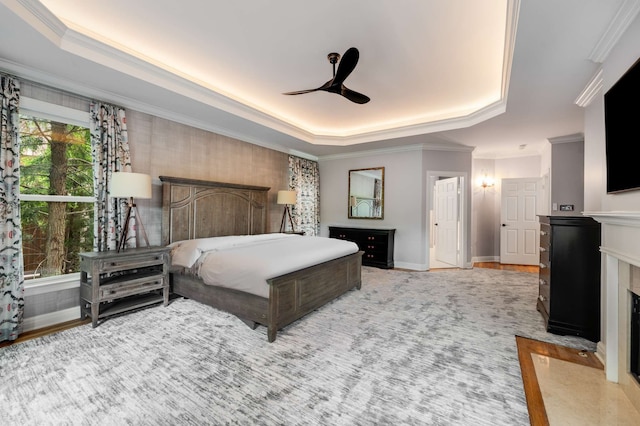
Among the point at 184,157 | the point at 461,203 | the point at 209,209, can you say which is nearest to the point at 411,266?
the point at 461,203

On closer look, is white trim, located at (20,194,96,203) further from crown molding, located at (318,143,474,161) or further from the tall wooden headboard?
crown molding, located at (318,143,474,161)

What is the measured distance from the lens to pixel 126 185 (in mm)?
3002

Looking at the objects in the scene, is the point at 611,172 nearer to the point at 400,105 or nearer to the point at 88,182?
the point at 400,105

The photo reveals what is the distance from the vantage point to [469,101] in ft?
13.5

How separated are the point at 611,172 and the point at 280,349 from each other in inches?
115

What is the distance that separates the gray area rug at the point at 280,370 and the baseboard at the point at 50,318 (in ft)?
1.41

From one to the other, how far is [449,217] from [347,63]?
491 centimetres

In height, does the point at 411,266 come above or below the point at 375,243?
below

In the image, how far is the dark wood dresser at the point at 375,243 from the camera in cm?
571

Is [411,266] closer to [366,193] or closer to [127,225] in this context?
[366,193]

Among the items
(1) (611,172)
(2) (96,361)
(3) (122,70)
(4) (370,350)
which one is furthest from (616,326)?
(3) (122,70)

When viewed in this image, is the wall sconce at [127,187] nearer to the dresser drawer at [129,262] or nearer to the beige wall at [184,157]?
the dresser drawer at [129,262]

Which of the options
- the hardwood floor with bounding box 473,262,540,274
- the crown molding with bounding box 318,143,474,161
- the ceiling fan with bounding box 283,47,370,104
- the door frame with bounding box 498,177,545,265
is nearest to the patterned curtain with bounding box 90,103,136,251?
the ceiling fan with bounding box 283,47,370,104

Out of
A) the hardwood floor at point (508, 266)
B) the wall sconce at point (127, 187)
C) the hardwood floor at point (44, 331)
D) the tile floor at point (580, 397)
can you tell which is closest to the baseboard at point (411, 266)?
the hardwood floor at point (508, 266)
